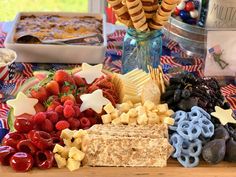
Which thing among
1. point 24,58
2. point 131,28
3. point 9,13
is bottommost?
point 9,13

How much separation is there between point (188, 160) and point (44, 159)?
25cm

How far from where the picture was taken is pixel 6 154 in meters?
0.83

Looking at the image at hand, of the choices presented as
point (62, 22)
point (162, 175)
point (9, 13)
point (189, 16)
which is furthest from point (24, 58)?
point (9, 13)

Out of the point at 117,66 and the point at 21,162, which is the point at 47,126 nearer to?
the point at 21,162

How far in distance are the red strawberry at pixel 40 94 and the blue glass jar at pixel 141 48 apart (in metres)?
0.29

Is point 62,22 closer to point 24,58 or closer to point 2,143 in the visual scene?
point 24,58

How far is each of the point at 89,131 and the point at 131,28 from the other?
0.39 meters

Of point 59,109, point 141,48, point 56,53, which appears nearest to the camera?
point 59,109

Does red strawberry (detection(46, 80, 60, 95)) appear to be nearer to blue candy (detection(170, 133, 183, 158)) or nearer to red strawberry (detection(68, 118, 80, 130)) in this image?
red strawberry (detection(68, 118, 80, 130))

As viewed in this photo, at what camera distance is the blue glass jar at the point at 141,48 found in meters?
1.17

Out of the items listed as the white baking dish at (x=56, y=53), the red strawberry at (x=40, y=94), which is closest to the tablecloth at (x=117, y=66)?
the white baking dish at (x=56, y=53)

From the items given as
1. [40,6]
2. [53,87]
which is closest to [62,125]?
[53,87]

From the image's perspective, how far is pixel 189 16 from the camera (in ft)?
4.60

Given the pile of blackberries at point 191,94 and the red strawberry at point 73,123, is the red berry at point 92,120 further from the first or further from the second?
the pile of blackberries at point 191,94
